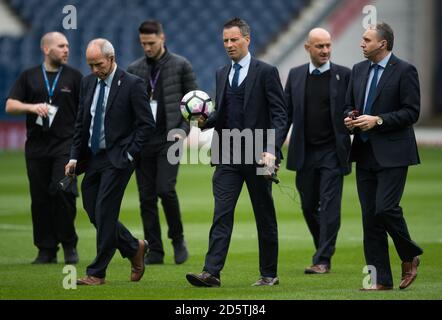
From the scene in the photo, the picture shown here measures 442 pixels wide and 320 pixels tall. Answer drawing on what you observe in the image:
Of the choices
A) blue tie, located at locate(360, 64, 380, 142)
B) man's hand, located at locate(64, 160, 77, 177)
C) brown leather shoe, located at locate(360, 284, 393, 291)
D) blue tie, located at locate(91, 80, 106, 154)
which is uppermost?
blue tie, located at locate(360, 64, 380, 142)

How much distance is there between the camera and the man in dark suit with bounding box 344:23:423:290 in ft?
31.0

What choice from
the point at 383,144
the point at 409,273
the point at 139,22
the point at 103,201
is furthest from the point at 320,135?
the point at 139,22

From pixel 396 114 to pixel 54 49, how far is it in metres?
4.40

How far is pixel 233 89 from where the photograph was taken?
391 inches

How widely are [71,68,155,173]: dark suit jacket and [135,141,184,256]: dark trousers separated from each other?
2143mm

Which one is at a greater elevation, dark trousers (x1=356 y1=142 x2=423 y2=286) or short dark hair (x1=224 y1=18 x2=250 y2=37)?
short dark hair (x1=224 y1=18 x2=250 y2=37)

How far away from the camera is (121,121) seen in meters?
10.0

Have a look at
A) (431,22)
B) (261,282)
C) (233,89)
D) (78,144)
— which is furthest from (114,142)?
(431,22)

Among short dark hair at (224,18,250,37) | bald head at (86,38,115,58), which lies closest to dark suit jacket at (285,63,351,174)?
short dark hair at (224,18,250,37)

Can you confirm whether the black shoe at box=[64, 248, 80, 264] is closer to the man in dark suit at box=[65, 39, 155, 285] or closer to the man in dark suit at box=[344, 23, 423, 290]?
the man in dark suit at box=[65, 39, 155, 285]

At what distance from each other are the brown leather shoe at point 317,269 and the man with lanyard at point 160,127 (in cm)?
171

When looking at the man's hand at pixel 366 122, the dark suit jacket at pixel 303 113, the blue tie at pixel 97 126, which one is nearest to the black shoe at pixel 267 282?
the man's hand at pixel 366 122

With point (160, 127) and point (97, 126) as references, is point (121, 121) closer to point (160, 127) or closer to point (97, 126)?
point (97, 126)
